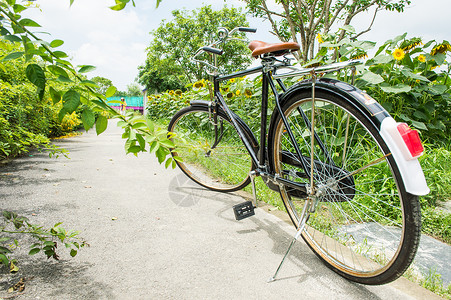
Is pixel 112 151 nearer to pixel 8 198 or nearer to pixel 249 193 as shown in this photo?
pixel 8 198

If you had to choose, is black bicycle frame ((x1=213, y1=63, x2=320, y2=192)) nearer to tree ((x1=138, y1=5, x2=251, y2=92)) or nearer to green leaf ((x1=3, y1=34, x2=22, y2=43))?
green leaf ((x1=3, y1=34, x2=22, y2=43))

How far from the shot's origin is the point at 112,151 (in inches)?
216

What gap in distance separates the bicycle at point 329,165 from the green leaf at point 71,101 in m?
0.50

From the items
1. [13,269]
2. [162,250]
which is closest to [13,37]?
[13,269]

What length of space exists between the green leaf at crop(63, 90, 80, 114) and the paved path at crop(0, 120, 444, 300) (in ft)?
3.01

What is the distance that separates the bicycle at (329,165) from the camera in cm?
125

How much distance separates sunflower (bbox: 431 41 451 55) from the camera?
11.0ft

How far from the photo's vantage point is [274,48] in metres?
1.87

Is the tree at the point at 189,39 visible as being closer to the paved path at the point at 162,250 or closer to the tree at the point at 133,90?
the paved path at the point at 162,250

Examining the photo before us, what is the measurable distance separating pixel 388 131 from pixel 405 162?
146mm

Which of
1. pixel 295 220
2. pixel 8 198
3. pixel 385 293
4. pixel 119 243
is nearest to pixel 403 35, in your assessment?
pixel 295 220

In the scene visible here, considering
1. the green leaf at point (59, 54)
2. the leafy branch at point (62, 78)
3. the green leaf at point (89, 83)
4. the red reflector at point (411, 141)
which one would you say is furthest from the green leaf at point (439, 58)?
the green leaf at point (59, 54)

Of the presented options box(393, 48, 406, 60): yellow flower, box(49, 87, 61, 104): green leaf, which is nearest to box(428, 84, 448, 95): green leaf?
box(393, 48, 406, 60): yellow flower

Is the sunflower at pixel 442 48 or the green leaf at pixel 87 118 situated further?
the sunflower at pixel 442 48
